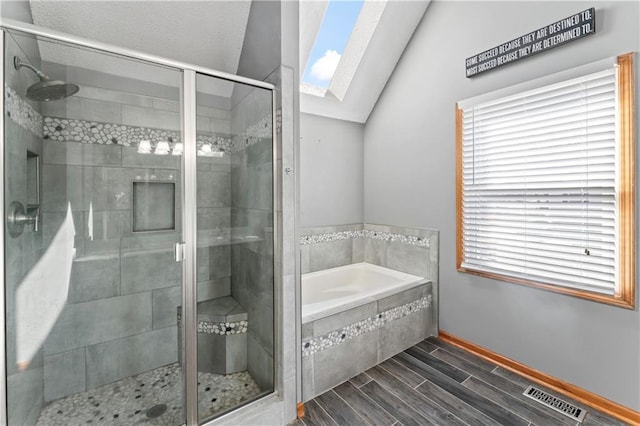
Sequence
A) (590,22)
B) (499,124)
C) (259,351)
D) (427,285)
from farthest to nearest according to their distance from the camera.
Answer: (427,285)
(499,124)
(259,351)
(590,22)

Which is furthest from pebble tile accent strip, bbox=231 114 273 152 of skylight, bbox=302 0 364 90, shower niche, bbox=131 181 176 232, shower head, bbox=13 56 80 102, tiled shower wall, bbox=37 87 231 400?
skylight, bbox=302 0 364 90

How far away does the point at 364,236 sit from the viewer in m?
3.45

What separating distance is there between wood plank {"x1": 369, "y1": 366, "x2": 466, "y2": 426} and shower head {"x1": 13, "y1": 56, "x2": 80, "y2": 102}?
2.65 m

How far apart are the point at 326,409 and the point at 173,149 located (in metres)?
1.86

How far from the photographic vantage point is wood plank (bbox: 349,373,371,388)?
2034 mm

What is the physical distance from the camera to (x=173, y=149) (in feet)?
5.76

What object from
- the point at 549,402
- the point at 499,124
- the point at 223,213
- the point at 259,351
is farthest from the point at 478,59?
the point at 259,351

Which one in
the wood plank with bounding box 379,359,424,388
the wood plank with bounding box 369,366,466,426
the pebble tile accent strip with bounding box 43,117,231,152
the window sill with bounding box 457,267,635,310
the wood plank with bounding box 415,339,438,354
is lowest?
the wood plank with bounding box 369,366,466,426

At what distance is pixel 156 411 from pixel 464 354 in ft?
7.41

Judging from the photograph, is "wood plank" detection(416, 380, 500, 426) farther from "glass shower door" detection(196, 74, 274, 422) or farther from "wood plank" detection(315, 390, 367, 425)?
"glass shower door" detection(196, 74, 274, 422)

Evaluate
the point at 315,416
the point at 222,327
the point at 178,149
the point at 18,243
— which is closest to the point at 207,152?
the point at 178,149

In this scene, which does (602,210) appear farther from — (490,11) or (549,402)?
(490,11)

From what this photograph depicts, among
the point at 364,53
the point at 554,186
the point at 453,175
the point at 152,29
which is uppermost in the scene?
the point at 364,53

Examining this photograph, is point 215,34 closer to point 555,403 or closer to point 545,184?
point 545,184
